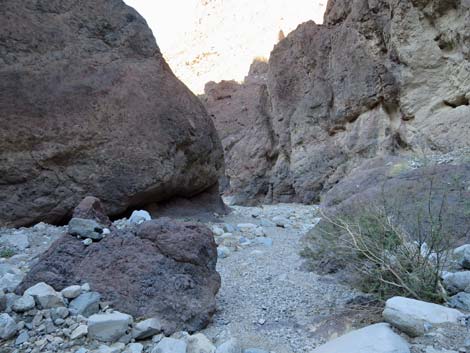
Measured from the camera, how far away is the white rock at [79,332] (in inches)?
84.4

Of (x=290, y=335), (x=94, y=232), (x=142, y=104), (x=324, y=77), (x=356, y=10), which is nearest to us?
(x=290, y=335)

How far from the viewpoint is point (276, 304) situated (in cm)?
277

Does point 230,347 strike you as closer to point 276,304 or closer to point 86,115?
point 276,304

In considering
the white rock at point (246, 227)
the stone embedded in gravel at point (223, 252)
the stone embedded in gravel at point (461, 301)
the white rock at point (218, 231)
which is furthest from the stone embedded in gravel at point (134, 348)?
the white rock at point (246, 227)

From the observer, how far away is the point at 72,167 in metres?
5.31

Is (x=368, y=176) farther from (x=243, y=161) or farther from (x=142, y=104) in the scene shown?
(x=243, y=161)

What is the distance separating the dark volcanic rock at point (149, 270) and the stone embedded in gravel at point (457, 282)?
1.40m

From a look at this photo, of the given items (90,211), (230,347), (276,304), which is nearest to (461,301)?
(276,304)

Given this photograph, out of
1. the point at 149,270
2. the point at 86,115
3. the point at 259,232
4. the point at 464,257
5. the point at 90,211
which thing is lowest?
the point at 259,232

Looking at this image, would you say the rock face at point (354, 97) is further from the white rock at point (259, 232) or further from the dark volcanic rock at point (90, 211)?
the dark volcanic rock at point (90, 211)

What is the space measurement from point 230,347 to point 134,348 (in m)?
0.49

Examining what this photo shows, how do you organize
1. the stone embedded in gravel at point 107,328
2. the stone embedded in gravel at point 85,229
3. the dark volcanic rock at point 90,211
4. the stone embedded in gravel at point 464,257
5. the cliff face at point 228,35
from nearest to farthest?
the stone embedded in gravel at point 107,328
the stone embedded in gravel at point 464,257
the stone embedded in gravel at point 85,229
the dark volcanic rock at point 90,211
the cliff face at point 228,35

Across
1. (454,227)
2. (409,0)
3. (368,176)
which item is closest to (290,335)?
(454,227)

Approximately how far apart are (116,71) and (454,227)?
4.86 meters
